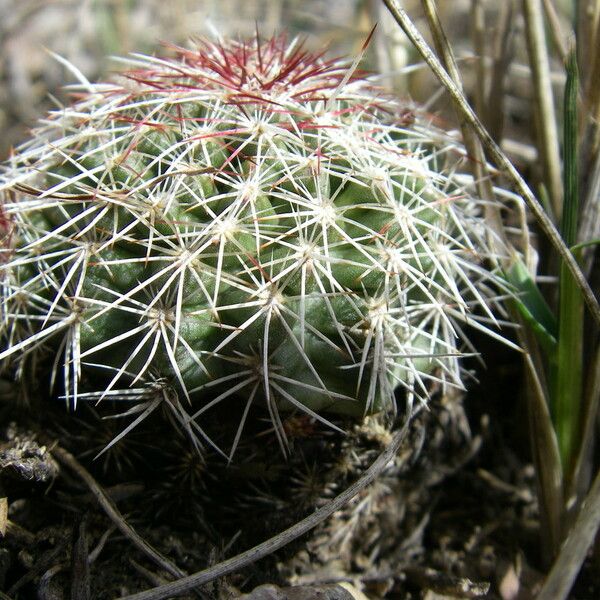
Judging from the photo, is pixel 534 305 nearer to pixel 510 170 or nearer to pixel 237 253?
pixel 510 170

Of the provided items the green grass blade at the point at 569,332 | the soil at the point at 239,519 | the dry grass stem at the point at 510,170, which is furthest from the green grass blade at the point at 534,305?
the soil at the point at 239,519

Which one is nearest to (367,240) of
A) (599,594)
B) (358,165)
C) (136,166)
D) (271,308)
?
(358,165)

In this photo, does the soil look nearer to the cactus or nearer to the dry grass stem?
the cactus

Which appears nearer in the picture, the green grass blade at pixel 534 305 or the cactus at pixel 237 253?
the cactus at pixel 237 253

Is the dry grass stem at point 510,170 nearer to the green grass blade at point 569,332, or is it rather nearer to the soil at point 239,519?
the green grass blade at point 569,332

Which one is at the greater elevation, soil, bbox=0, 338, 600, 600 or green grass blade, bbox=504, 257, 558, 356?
green grass blade, bbox=504, 257, 558, 356

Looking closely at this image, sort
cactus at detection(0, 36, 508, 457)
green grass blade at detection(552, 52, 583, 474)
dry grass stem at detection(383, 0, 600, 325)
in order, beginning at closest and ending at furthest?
1. cactus at detection(0, 36, 508, 457)
2. dry grass stem at detection(383, 0, 600, 325)
3. green grass blade at detection(552, 52, 583, 474)

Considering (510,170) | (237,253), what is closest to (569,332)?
(510,170)

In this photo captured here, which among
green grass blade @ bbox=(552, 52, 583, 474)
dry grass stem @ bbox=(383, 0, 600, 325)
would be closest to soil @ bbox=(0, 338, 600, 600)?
green grass blade @ bbox=(552, 52, 583, 474)
